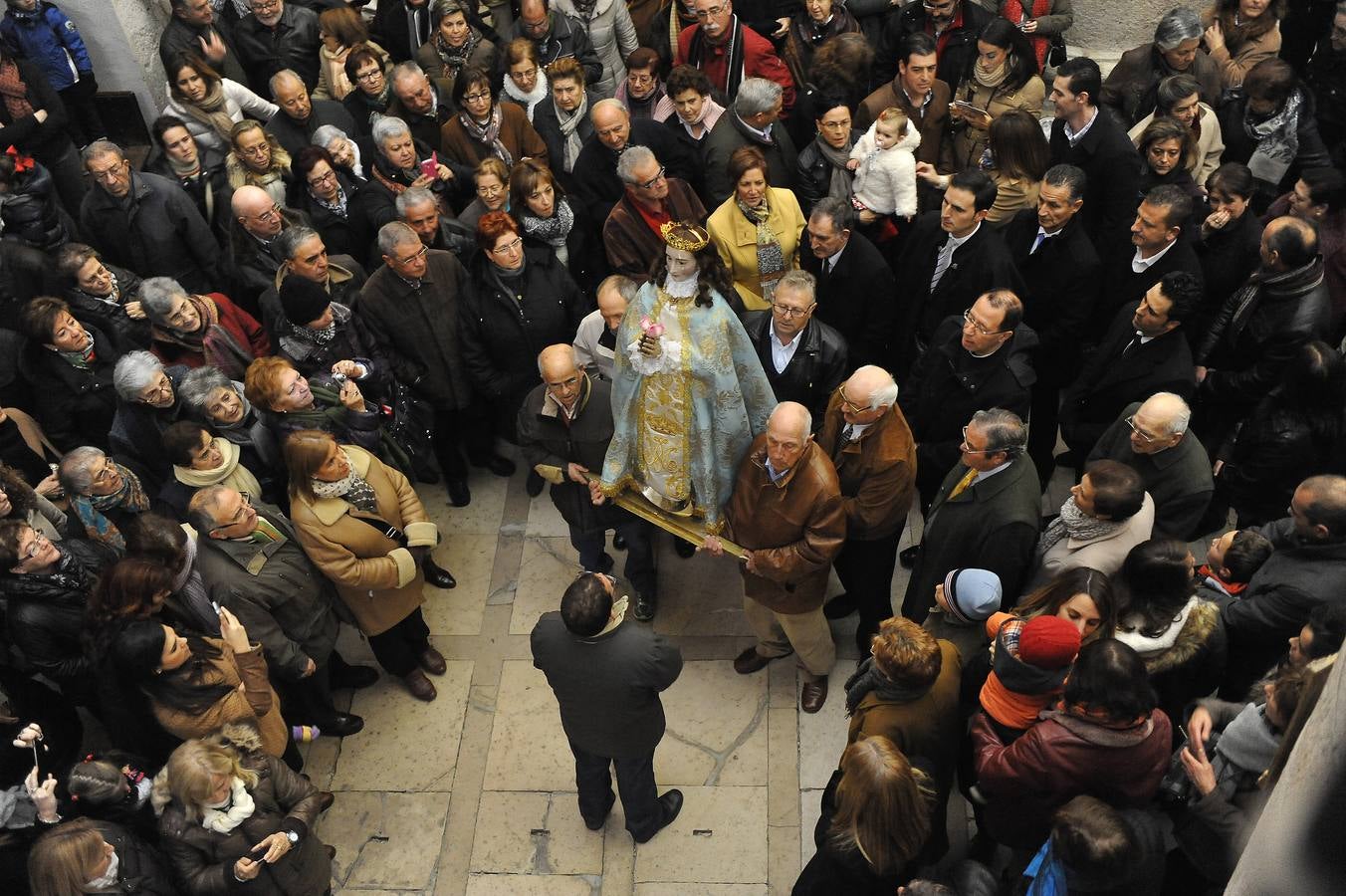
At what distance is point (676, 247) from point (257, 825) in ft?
9.46

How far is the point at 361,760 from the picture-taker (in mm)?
5762

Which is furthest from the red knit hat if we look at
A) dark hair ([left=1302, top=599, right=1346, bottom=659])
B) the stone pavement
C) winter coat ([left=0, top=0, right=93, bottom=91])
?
winter coat ([left=0, top=0, right=93, bottom=91])

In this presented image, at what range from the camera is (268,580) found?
4.91 meters

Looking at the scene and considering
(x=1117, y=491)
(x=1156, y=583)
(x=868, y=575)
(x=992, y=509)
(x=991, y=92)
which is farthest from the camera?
(x=991, y=92)

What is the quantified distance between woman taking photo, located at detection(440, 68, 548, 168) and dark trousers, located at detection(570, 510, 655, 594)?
2531 millimetres

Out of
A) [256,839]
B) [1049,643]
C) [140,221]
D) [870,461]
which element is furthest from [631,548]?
[140,221]

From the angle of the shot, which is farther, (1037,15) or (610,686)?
(1037,15)

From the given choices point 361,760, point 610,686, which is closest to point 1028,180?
point 610,686

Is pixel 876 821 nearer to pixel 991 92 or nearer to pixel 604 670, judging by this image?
pixel 604 670

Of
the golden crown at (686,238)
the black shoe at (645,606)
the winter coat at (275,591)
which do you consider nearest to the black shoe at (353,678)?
the winter coat at (275,591)

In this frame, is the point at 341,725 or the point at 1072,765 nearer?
the point at 1072,765

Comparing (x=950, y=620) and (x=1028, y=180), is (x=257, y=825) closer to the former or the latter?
(x=950, y=620)

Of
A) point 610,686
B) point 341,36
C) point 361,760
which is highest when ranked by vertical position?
point 341,36

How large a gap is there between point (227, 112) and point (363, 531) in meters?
3.68
